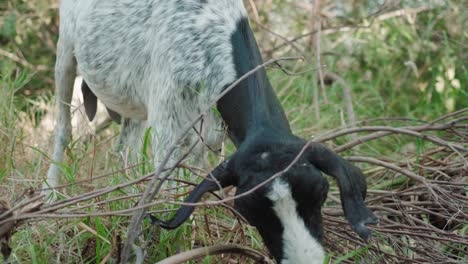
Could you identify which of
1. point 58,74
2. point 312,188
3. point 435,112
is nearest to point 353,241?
point 312,188

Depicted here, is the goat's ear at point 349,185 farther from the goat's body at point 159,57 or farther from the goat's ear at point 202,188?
the goat's body at point 159,57

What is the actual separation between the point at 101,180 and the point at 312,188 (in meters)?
1.50

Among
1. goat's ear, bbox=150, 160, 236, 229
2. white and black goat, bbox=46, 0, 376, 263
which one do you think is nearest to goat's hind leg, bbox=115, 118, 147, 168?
white and black goat, bbox=46, 0, 376, 263

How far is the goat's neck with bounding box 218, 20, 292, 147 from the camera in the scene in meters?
3.36

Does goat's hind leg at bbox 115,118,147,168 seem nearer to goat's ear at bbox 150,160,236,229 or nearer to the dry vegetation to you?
the dry vegetation

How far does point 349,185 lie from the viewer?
9.73ft

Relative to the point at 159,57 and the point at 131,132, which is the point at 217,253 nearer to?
the point at 159,57

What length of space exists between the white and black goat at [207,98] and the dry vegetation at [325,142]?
0.63 feet

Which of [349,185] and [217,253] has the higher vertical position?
[349,185]

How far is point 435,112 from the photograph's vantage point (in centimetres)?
668

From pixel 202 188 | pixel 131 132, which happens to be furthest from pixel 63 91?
pixel 202 188

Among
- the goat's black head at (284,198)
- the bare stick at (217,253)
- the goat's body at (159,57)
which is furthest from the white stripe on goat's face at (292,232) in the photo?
the goat's body at (159,57)

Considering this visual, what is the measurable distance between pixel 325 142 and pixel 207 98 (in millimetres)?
1622

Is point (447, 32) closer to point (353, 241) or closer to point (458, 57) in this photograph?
point (458, 57)
